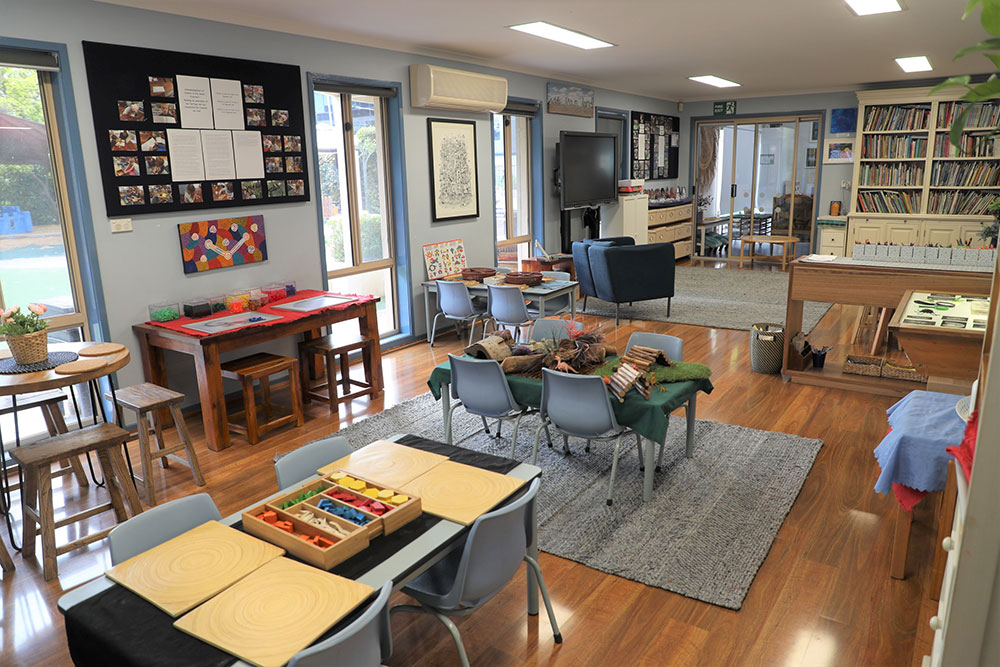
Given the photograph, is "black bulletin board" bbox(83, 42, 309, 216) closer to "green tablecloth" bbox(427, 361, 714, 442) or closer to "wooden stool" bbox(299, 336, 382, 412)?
"wooden stool" bbox(299, 336, 382, 412)

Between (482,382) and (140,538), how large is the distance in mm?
1952

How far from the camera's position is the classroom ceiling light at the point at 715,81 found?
29.5 feet

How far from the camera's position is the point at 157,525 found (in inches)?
87.7

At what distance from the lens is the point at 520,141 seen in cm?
838

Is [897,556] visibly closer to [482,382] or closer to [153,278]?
[482,382]

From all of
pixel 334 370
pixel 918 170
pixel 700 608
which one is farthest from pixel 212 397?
pixel 918 170

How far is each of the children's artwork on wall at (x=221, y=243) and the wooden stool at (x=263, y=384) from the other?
754 millimetres

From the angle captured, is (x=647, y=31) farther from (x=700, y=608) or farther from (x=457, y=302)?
(x=700, y=608)

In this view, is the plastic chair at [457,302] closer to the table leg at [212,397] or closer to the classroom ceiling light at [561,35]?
the classroom ceiling light at [561,35]

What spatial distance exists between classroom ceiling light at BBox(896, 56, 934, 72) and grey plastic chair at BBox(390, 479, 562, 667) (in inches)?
308

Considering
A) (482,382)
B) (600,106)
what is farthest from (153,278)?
(600,106)

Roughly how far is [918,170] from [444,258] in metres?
7.13

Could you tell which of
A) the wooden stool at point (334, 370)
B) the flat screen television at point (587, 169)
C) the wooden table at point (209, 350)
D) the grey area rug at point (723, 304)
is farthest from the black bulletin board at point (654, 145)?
the wooden table at point (209, 350)

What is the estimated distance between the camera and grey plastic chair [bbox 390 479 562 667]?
2.12 meters
